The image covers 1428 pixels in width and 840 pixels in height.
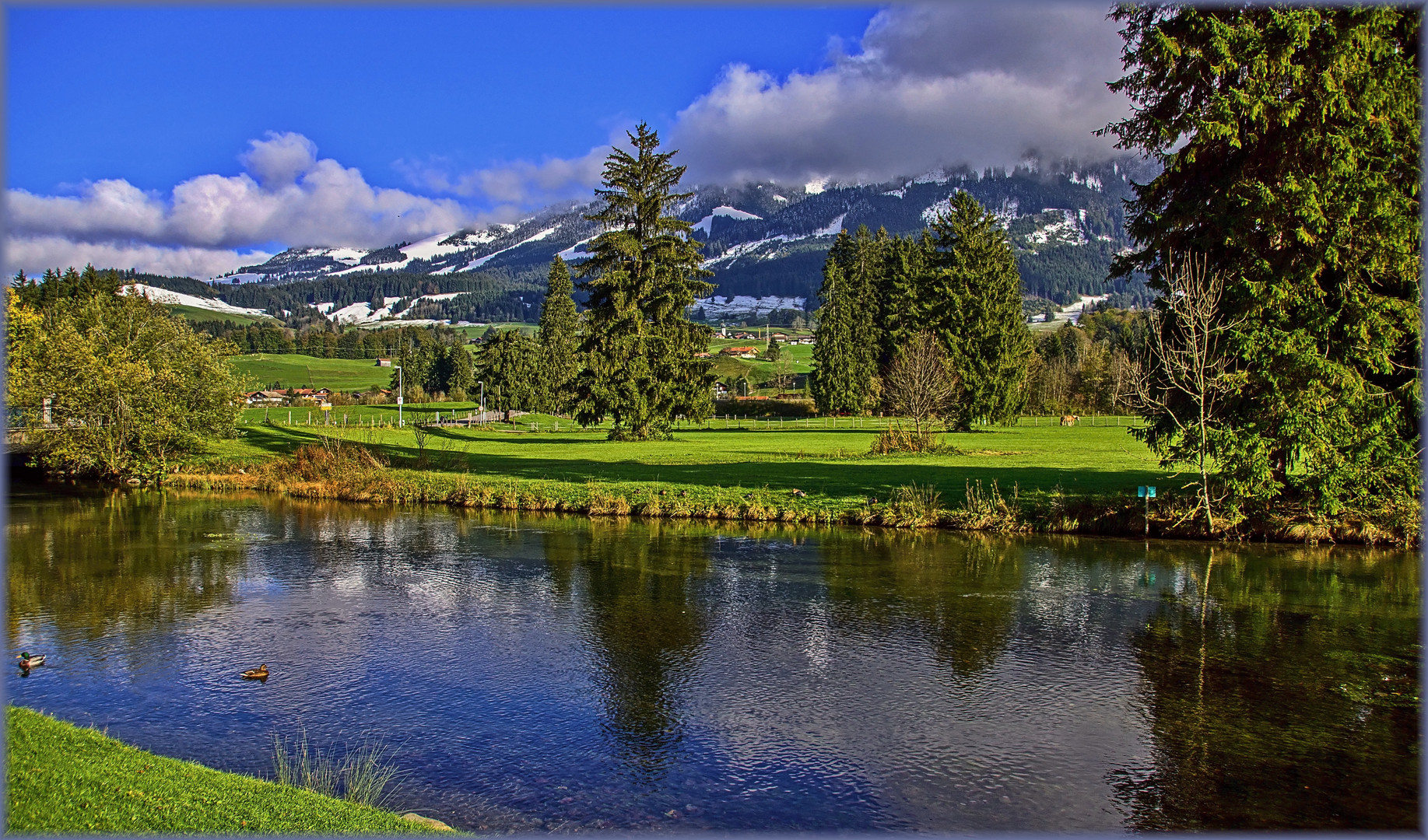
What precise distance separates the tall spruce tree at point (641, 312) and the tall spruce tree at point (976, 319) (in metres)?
19.8

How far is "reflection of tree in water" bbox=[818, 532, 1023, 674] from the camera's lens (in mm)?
Result: 15945

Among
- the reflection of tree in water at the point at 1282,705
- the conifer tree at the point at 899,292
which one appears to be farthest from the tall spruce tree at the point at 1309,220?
the conifer tree at the point at 899,292

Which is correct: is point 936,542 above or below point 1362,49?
below

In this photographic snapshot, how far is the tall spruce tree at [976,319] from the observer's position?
6525cm

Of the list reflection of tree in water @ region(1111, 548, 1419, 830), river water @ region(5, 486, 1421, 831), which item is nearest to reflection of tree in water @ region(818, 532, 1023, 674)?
river water @ region(5, 486, 1421, 831)

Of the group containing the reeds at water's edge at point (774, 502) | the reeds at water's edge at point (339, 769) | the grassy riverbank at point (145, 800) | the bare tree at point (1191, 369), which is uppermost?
the bare tree at point (1191, 369)

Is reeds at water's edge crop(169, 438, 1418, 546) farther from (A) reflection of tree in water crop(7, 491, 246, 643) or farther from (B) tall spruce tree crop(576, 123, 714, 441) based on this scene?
(B) tall spruce tree crop(576, 123, 714, 441)

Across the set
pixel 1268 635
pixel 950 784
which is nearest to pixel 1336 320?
pixel 1268 635

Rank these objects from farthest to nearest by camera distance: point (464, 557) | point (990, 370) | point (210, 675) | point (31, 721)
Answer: point (990, 370), point (464, 557), point (210, 675), point (31, 721)

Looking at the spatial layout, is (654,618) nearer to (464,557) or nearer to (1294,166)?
(464,557)

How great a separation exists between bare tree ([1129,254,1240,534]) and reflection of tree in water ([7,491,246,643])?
75.2ft

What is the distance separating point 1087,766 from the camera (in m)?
10.7

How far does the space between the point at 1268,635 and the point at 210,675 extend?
683 inches

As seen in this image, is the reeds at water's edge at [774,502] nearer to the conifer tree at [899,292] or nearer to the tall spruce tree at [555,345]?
the conifer tree at [899,292]
